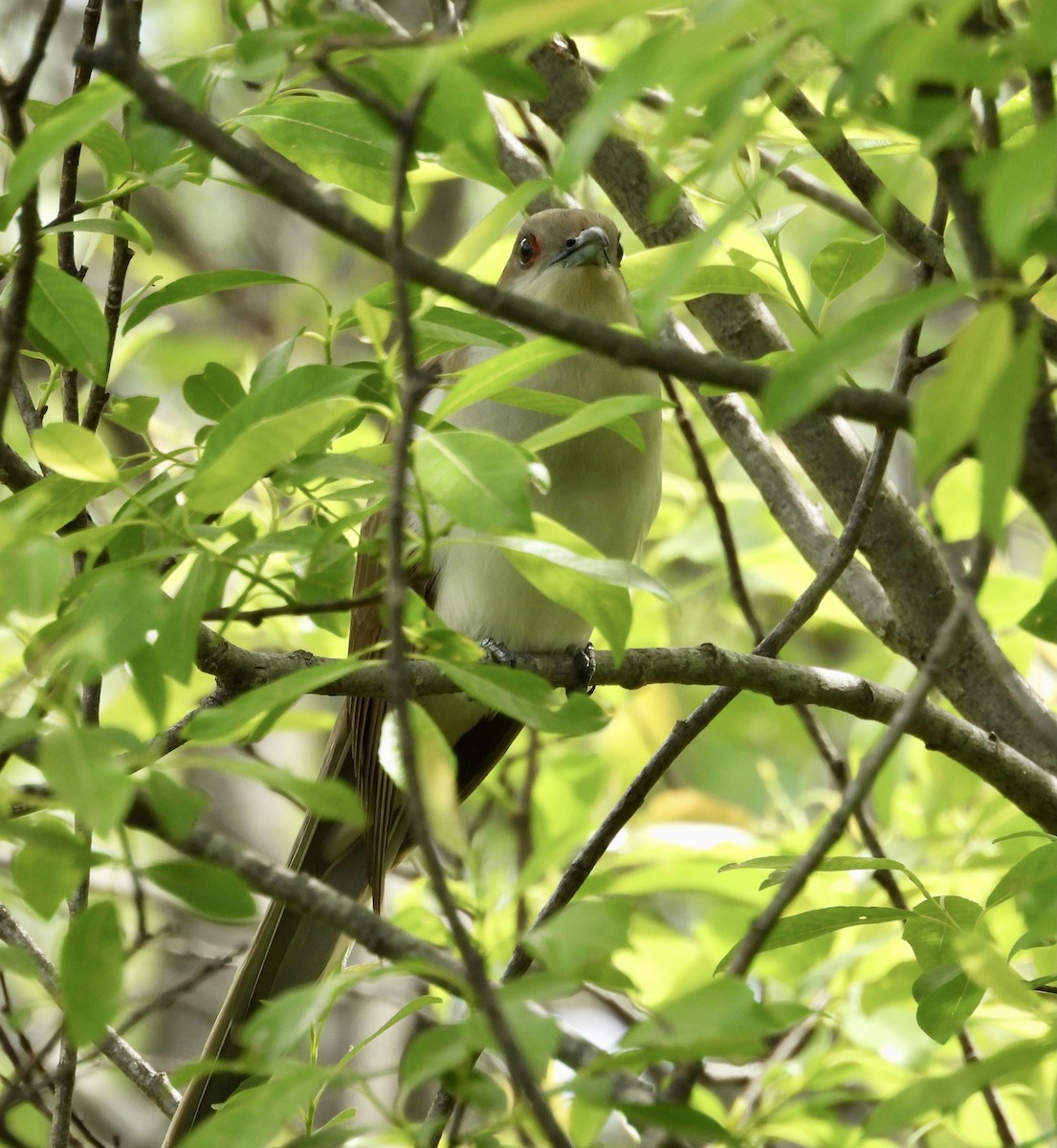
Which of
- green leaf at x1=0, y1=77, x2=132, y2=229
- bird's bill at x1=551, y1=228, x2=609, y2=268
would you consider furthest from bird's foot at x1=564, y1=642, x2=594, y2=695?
green leaf at x1=0, y1=77, x2=132, y2=229

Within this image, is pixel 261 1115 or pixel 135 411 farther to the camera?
pixel 135 411

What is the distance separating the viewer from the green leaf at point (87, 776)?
145cm

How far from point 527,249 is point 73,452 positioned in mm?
2865

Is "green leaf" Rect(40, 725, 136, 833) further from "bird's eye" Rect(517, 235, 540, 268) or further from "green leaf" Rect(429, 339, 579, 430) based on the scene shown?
"bird's eye" Rect(517, 235, 540, 268)

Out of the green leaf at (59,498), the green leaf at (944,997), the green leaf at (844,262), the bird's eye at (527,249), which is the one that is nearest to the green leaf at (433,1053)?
the green leaf at (944,997)

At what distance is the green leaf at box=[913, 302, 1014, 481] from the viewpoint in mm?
1361

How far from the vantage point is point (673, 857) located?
4176 millimetres

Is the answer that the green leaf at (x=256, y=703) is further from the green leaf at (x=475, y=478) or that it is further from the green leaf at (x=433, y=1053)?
the green leaf at (x=433, y=1053)

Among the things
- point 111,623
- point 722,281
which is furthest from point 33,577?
point 722,281

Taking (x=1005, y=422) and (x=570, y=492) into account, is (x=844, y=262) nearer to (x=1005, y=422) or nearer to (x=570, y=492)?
(x=1005, y=422)

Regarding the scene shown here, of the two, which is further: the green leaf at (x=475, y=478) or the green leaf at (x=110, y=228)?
the green leaf at (x=110, y=228)

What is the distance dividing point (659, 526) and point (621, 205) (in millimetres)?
1555

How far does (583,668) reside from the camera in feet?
13.7

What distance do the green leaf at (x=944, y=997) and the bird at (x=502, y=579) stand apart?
6.24 ft
